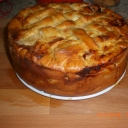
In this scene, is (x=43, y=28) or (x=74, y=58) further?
(x=43, y=28)

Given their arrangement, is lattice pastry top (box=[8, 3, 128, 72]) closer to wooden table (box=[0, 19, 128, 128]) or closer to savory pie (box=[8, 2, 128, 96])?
savory pie (box=[8, 2, 128, 96])

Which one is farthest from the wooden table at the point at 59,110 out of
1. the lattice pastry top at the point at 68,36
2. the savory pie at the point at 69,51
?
the lattice pastry top at the point at 68,36

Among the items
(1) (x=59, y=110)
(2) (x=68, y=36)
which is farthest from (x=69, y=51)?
(1) (x=59, y=110)

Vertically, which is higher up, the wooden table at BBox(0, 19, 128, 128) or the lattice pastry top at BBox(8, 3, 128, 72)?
the lattice pastry top at BBox(8, 3, 128, 72)

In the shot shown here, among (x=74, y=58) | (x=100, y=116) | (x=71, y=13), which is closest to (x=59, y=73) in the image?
(x=74, y=58)

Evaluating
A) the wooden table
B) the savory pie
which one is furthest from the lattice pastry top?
the wooden table

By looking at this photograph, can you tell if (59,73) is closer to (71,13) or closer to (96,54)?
(96,54)

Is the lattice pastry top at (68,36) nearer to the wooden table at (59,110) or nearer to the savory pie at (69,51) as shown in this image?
the savory pie at (69,51)
